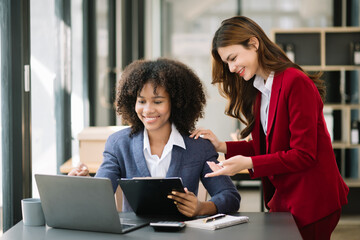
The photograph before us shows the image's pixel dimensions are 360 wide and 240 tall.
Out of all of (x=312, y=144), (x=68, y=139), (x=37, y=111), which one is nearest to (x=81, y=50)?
(x=68, y=139)

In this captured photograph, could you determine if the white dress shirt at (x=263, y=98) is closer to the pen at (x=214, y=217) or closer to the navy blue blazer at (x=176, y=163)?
the navy blue blazer at (x=176, y=163)

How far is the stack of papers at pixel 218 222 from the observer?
1.71 m

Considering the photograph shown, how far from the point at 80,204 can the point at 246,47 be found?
0.84 m

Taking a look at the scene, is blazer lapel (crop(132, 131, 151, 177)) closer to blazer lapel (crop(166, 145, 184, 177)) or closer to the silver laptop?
blazer lapel (crop(166, 145, 184, 177))

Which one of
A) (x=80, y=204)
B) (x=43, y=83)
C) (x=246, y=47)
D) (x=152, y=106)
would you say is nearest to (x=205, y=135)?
(x=152, y=106)

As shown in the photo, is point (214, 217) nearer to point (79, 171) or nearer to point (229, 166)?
point (229, 166)

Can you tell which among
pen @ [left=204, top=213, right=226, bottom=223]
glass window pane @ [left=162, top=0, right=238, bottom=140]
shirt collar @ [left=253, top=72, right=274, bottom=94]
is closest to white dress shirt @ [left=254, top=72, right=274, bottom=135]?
shirt collar @ [left=253, top=72, right=274, bottom=94]

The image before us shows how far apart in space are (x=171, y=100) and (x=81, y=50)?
224 centimetres

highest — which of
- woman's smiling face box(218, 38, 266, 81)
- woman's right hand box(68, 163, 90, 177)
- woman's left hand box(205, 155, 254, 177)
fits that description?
woman's smiling face box(218, 38, 266, 81)

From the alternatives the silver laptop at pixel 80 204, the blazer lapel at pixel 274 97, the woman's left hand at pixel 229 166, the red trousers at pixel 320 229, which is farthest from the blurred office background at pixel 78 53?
the red trousers at pixel 320 229

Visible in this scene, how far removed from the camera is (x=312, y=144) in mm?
1925

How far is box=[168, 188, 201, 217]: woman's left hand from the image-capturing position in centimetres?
178

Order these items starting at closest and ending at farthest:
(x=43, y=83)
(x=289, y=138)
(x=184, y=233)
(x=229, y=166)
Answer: (x=184, y=233), (x=229, y=166), (x=289, y=138), (x=43, y=83)

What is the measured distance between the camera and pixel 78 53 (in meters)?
4.10
